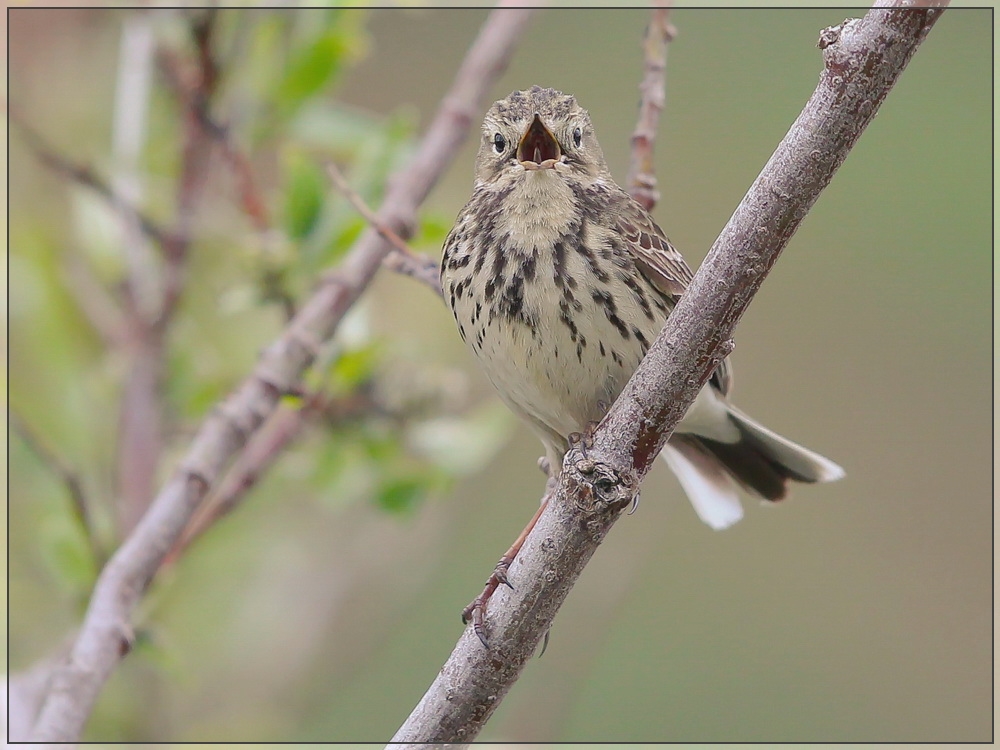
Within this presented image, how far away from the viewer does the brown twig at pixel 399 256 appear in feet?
8.14

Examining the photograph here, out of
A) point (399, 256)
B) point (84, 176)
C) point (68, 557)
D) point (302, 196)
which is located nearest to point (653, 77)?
point (399, 256)

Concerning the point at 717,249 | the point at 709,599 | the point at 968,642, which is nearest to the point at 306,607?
the point at 717,249

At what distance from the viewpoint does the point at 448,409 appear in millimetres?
3076

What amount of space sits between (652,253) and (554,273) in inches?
9.9

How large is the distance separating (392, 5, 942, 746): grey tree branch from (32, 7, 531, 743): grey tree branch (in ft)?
1.98

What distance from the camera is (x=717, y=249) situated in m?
1.59

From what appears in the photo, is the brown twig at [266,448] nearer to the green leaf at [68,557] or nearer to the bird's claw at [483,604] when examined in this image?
the green leaf at [68,557]

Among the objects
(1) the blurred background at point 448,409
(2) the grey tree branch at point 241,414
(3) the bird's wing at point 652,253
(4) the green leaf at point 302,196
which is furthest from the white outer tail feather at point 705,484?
(4) the green leaf at point 302,196

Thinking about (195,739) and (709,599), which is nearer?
(195,739)

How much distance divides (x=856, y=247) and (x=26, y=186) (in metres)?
4.02

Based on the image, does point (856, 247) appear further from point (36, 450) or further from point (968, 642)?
→ point (36, 450)

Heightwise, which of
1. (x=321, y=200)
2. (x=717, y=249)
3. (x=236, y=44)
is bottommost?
(x=717, y=249)

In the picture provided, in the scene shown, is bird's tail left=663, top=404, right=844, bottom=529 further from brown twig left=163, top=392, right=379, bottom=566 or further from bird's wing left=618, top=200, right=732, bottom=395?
brown twig left=163, top=392, right=379, bottom=566

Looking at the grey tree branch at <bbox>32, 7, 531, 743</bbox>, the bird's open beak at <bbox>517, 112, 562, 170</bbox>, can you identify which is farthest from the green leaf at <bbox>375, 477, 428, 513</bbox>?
the bird's open beak at <bbox>517, 112, 562, 170</bbox>
